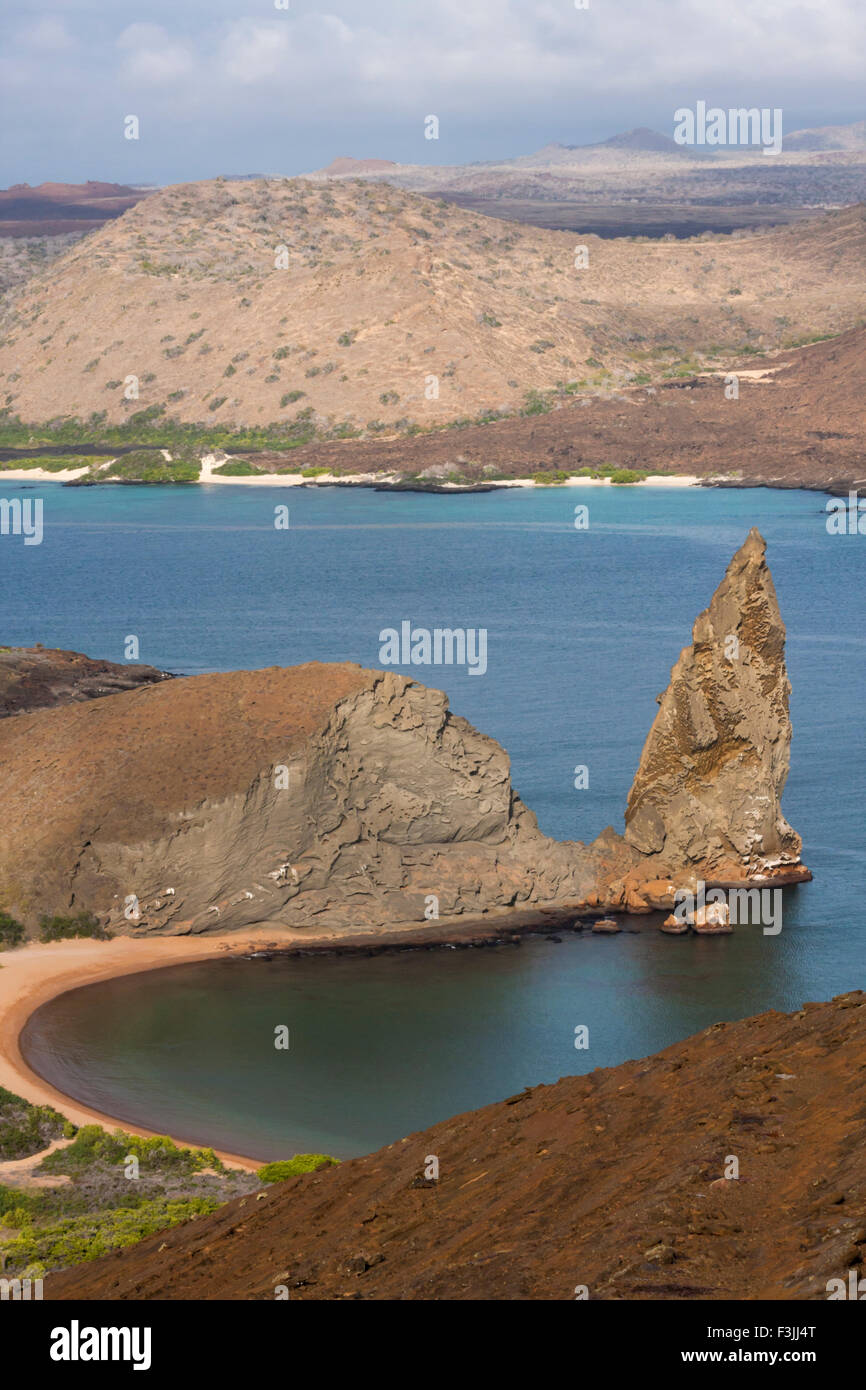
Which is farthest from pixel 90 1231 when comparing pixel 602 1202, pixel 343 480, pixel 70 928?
pixel 343 480

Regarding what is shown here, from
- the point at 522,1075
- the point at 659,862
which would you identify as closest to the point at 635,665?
the point at 659,862

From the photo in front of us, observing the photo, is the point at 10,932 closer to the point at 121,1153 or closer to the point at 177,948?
the point at 177,948

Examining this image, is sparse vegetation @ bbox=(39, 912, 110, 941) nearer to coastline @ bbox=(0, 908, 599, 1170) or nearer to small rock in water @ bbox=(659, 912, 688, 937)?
coastline @ bbox=(0, 908, 599, 1170)

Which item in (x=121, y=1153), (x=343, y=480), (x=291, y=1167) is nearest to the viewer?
(x=291, y=1167)

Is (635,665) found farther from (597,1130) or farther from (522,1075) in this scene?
(597,1130)

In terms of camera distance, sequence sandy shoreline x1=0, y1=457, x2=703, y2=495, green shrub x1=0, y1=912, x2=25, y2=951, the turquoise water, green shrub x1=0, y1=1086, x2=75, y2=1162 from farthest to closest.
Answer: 1. sandy shoreline x1=0, y1=457, x2=703, y2=495
2. green shrub x1=0, y1=912, x2=25, y2=951
3. the turquoise water
4. green shrub x1=0, y1=1086, x2=75, y2=1162

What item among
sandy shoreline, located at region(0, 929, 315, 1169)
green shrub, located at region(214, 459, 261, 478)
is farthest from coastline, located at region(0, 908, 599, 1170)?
green shrub, located at region(214, 459, 261, 478)
